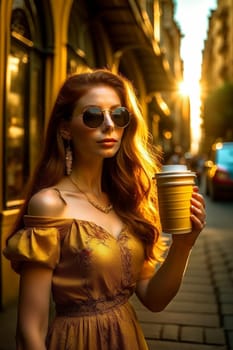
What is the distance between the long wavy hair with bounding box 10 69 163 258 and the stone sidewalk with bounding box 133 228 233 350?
6.83ft

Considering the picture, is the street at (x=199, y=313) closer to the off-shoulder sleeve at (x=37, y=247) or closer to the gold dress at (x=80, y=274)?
the gold dress at (x=80, y=274)

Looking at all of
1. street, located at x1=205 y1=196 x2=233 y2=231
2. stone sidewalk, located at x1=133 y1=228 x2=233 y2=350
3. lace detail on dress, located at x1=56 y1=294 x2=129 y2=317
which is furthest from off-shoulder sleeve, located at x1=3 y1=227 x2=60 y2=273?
street, located at x1=205 y1=196 x2=233 y2=231

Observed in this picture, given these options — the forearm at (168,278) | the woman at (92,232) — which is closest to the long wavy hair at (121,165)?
the woman at (92,232)

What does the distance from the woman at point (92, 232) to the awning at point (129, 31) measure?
779cm

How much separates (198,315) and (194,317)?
0.07 metres

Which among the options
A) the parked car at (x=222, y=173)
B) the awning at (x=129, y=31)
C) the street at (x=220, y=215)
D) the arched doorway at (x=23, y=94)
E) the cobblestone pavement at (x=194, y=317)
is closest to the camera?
the cobblestone pavement at (x=194, y=317)

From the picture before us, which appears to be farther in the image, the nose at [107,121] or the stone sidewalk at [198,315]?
the stone sidewalk at [198,315]

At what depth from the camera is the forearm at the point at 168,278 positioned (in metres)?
1.75

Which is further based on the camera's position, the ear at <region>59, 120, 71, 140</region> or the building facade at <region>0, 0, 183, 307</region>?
the building facade at <region>0, 0, 183, 307</region>

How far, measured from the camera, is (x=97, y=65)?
408 inches

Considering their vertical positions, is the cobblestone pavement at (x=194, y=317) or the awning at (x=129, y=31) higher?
the awning at (x=129, y=31)

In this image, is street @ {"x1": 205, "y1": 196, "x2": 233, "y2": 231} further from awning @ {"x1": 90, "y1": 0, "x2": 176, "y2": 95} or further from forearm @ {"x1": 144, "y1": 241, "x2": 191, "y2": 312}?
forearm @ {"x1": 144, "y1": 241, "x2": 191, "y2": 312}

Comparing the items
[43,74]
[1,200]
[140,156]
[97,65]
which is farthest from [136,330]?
[97,65]

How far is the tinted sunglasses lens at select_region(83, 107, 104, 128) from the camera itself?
168 centimetres
